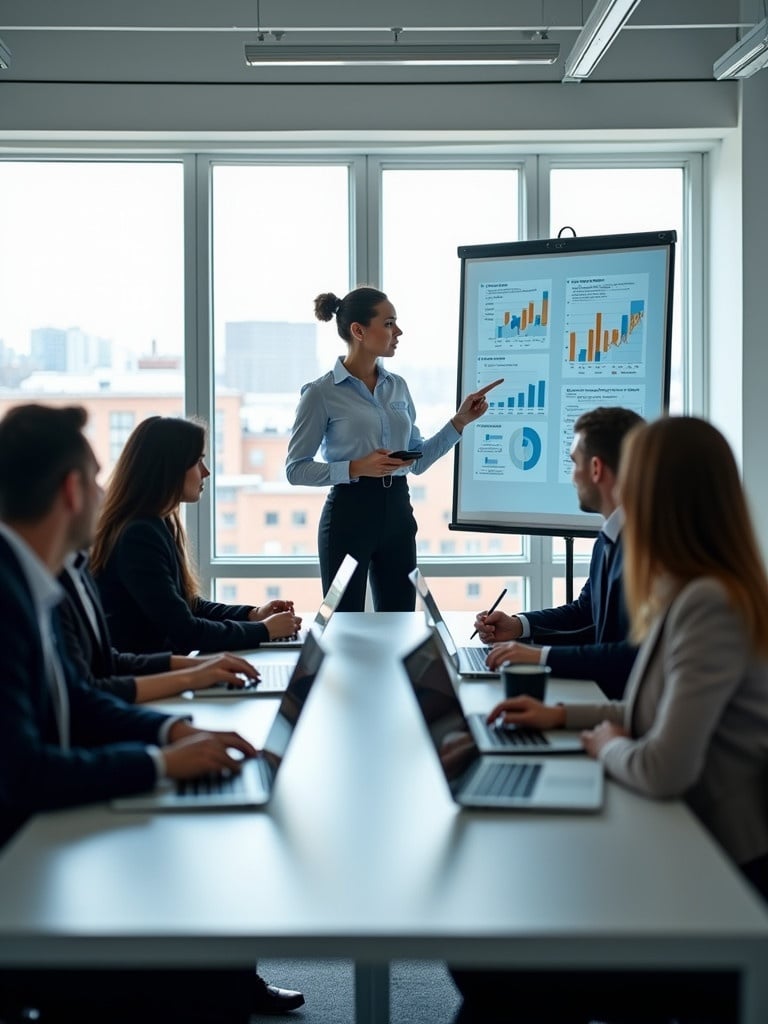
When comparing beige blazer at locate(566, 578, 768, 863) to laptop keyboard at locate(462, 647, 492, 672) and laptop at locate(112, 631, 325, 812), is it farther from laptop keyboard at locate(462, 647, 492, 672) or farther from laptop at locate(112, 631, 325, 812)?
laptop keyboard at locate(462, 647, 492, 672)

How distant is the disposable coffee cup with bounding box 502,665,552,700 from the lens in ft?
6.64

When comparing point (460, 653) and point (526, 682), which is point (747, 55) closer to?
point (460, 653)

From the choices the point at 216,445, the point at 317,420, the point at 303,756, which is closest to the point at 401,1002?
the point at 303,756

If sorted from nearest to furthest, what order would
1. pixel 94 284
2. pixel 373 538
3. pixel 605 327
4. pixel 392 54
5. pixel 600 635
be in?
pixel 600 635 < pixel 392 54 < pixel 373 538 < pixel 605 327 < pixel 94 284

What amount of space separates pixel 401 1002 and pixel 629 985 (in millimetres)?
1291

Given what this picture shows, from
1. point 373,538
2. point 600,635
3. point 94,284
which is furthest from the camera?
point 94,284

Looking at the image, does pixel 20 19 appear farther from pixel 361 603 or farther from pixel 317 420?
pixel 361 603

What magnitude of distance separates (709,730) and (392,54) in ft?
10.3

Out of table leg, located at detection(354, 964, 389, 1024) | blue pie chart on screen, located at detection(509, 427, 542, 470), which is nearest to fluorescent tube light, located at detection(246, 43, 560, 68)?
blue pie chart on screen, located at detection(509, 427, 542, 470)

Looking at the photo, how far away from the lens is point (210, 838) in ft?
4.63

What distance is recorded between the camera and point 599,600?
105 inches

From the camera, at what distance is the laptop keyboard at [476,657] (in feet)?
8.10

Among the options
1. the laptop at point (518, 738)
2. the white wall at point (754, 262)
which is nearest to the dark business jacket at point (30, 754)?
the laptop at point (518, 738)

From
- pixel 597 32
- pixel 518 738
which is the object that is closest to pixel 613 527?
pixel 518 738
